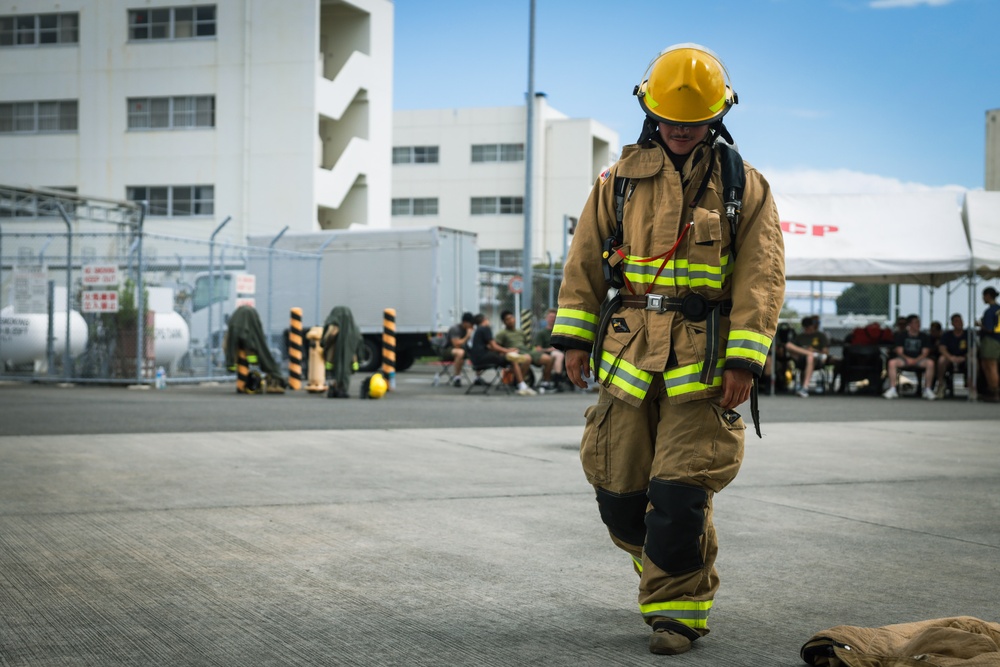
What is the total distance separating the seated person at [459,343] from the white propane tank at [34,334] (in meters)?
6.72

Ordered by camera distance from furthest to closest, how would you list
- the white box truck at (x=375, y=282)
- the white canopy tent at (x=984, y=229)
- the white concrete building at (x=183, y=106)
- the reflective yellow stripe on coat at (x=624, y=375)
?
the white concrete building at (x=183, y=106) < the white box truck at (x=375, y=282) < the white canopy tent at (x=984, y=229) < the reflective yellow stripe on coat at (x=624, y=375)

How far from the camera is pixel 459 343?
71.4ft

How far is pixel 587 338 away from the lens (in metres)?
4.07

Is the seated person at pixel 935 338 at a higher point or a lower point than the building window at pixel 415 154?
lower

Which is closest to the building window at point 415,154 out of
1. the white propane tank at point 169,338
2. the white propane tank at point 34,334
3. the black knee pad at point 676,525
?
the white propane tank at point 169,338

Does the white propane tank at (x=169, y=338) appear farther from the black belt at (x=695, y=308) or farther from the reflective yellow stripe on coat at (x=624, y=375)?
the black belt at (x=695, y=308)

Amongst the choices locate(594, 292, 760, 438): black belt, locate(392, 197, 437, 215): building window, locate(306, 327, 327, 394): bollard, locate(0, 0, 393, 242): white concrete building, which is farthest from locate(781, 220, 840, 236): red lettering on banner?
locate(392, 197, 437, 215): building window

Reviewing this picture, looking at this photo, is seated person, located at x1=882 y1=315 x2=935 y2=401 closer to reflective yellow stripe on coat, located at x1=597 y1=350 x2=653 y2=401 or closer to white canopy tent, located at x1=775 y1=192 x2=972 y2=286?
white canopy tent, located at x1=775 y1=192 x2=972 y2=286

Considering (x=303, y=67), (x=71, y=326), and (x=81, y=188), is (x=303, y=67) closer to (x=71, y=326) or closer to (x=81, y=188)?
(x=81, y=188)

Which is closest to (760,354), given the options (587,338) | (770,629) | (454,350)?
(587,338)

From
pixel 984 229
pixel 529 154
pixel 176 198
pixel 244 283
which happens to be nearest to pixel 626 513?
pixel 984 229

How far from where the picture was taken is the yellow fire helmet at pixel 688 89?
394cm

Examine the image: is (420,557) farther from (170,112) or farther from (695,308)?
(170,112)

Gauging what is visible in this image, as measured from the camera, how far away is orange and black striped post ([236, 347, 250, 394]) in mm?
18344
